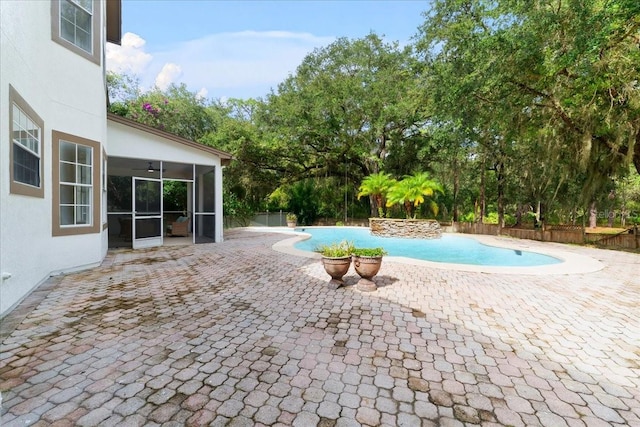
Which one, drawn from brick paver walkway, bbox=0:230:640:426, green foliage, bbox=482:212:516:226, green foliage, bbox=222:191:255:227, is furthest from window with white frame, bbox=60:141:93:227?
green foliage, bbox=482:212:516:226

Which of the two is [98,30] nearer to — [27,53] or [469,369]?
[27,53]

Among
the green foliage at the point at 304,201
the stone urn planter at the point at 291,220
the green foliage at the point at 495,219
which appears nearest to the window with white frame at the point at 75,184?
the stone urn planter at the point at 291,220

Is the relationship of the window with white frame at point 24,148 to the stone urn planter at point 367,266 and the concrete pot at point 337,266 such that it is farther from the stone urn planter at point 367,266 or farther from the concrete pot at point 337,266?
the stone urn planter at point 367,266

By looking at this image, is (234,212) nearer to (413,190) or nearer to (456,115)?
(413,190)

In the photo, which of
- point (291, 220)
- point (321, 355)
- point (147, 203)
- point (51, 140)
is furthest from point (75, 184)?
point (291, 220)

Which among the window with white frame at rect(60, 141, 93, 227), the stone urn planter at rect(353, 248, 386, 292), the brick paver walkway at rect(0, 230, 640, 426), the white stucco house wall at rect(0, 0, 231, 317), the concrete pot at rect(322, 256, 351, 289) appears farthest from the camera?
the window with white frame at rect(60, 141, 93, 227)

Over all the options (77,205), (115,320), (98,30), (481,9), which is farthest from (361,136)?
(115,320)

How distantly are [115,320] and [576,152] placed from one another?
14.9 metres

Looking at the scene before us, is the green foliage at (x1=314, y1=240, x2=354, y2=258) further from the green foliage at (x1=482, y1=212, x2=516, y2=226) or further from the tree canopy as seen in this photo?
the green foliage at (x1=482, y1=212, x2=516, y2=226)

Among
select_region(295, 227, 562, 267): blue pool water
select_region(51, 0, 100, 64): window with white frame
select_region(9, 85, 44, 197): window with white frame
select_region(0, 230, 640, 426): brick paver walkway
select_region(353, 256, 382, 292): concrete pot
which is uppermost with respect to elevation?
select_region(51, 0, 100, 64): window with white frame

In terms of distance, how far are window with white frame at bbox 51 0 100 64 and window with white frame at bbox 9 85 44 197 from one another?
2.17 m

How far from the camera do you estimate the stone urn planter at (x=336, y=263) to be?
520cm

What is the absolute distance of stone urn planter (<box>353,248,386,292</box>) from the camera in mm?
5055

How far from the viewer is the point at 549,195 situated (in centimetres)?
1691
